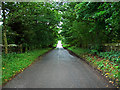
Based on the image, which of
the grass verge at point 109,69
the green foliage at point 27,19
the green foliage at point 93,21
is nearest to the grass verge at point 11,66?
the green foliage at point 27,19

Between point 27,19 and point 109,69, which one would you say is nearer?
point 109,69

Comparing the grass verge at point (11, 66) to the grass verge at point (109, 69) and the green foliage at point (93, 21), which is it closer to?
the grass verge at point (109, 69)

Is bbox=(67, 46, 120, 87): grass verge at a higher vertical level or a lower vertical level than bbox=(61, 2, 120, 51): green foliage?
lower

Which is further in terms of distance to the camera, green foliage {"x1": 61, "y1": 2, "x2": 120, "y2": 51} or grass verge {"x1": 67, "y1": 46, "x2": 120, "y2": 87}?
green foliage {"x1": 61, "y1": 2, "x2": 120, "y2": 51}

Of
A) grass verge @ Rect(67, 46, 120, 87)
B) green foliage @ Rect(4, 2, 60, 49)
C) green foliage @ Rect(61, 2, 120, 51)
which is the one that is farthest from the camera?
green foliage @ Rect(4, 2, 60, 49)

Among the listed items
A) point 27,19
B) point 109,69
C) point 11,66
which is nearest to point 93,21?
point 109,69

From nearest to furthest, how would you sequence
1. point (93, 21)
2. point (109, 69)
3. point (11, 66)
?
point (109, 69)
point (11, 66)
point (93, 21)

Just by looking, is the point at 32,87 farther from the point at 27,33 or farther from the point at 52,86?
the point at 27,33

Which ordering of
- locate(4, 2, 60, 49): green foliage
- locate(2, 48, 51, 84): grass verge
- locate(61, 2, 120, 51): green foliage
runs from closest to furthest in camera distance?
locate(2, 48, 51, 84): grass verge, locate(61, 2, 120, 51): green foliage, locate(4, 2, 60, 49): green foliage

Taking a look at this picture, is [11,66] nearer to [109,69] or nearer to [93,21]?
[109,69]

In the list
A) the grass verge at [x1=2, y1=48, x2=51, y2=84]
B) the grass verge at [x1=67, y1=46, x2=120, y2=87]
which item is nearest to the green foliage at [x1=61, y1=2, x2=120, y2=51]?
the grass verge at [x1=67, y1=46, x2=120, y2=87]

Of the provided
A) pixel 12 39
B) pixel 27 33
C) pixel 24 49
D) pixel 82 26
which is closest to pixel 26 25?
pixel 27 33

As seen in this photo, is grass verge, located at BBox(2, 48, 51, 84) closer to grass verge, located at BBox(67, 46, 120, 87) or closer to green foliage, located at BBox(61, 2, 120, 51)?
grass verge, located at BBox(67, 46, 120, 87)

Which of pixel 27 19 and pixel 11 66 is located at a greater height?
pixel 27 19
